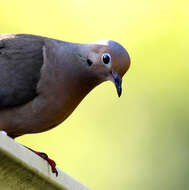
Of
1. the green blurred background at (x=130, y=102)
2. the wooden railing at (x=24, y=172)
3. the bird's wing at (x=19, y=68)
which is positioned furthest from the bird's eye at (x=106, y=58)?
the green blurred background at (x=130, y=102)

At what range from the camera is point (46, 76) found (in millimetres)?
5066

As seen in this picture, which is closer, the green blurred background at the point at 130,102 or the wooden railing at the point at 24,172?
the wooden railing at the point at 24,172

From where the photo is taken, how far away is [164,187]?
7.83m

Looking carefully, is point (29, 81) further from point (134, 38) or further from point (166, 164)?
point (166, 164)

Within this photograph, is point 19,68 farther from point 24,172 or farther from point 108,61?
point 24,172

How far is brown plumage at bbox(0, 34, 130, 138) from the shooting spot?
16.4 ft

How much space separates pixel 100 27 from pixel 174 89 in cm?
99

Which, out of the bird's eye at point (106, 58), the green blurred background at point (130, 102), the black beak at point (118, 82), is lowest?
the green blurred background at point (130, 102)

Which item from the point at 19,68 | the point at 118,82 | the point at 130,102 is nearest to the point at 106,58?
the point at 118,82

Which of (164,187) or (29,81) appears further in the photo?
(164,187)

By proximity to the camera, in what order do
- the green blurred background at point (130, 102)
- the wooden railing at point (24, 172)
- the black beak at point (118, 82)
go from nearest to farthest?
the wooden railing at point (24, 172) → the black beak at point (118, 82) → the green blurred background at point (130, 102)

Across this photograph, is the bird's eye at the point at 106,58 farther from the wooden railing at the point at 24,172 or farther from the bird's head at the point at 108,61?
the wooden railing at the point at 24,172

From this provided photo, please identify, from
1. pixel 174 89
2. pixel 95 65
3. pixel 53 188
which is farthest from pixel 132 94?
pixel 53 188

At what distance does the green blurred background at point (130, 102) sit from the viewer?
7715mm
